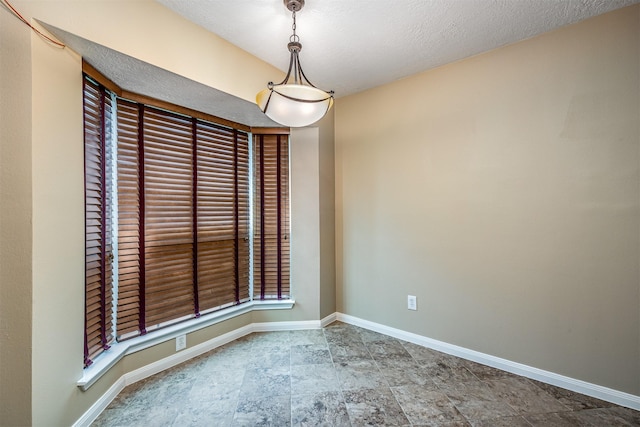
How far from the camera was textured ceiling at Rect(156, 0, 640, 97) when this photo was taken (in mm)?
1602

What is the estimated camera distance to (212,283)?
2.44 m

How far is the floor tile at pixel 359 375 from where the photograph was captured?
184cm

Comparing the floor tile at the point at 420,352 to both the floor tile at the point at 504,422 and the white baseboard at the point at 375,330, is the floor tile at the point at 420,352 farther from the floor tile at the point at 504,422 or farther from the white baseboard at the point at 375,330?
the floor tile at the point at 504,422

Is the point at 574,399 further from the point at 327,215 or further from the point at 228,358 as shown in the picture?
the point at 228,358

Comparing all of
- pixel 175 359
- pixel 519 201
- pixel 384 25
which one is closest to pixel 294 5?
pixel 384 25

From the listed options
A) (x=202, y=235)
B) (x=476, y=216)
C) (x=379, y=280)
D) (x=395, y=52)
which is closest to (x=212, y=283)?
(x=202, y=235)

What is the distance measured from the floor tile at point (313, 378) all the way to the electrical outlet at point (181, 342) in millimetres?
917

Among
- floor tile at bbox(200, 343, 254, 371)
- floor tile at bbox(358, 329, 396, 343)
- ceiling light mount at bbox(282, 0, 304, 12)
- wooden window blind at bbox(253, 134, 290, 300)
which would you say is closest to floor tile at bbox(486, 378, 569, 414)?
floor tile at bbox(358, 329, 396, 343)

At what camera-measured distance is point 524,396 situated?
5.61 ft

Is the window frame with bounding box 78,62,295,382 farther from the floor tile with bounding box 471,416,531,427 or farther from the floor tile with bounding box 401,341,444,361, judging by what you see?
the floor tile with bounding box 471,416,531,427

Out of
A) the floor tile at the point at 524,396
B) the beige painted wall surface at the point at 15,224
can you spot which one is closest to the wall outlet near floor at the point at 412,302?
the floor tile at the point at 524,396

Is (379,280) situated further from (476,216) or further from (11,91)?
(11,91)

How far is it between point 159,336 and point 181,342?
0.67 ft

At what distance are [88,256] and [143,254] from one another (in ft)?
1.31
